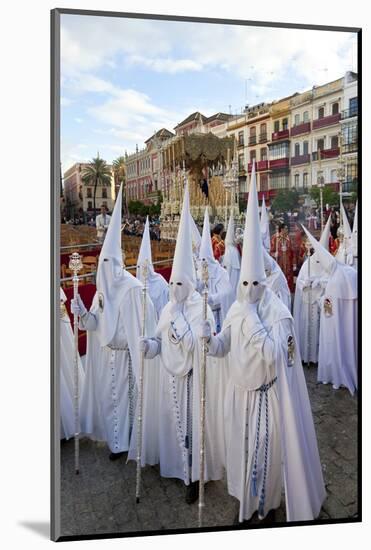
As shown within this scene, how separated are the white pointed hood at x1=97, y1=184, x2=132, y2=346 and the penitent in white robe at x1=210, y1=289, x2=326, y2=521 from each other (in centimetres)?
77

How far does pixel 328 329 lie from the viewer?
3.68 m

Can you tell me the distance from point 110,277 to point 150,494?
1335 millimetres

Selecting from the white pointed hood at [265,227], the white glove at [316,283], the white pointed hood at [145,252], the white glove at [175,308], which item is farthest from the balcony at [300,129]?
the white glove at [175,308]

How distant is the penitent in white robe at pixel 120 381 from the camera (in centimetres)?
342

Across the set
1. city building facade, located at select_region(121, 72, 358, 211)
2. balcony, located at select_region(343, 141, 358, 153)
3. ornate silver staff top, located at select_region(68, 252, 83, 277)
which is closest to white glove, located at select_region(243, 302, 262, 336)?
city building facade, located at select_region(121, 72, 358, 211)

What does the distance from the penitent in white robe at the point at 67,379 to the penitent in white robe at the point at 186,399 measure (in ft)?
1.96

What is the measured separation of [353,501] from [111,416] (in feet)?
5.38

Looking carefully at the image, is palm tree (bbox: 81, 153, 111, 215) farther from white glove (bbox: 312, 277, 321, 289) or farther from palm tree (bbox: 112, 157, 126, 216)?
white glove (bbox: 312, 277, 321, 289)

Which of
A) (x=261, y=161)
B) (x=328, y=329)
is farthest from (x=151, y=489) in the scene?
(x=261, y=161)

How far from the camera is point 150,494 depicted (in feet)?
10.6

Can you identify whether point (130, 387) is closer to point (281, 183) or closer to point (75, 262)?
point (75, 262)

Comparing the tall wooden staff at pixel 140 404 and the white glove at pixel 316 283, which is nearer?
the tall wooden staff at pixel 140 404

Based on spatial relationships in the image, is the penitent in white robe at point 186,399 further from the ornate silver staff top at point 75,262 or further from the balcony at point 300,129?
the balcony at point 300,129

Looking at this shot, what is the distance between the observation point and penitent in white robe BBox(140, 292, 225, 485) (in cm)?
323
